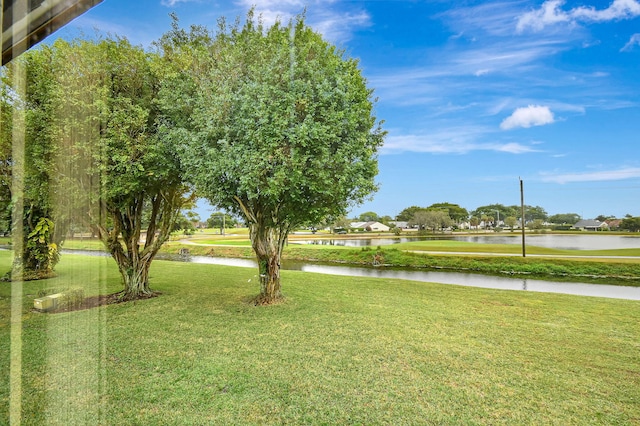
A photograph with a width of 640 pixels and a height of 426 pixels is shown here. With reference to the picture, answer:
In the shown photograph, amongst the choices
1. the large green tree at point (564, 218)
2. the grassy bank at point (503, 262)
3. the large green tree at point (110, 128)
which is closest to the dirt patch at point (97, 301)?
the large green tree at point (110, 128)

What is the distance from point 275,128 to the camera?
225 inches

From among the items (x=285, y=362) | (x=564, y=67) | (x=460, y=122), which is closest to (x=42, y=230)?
(x=285, y=362)

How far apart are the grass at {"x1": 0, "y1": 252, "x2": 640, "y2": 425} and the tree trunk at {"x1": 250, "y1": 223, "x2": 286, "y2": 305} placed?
1.98ft

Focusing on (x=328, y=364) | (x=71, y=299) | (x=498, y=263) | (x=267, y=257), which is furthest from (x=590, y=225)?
(x=71, y=299)

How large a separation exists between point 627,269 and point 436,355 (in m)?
17.3

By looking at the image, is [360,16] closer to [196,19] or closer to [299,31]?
[299,31]

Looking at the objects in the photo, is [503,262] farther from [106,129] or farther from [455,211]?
[455,211]

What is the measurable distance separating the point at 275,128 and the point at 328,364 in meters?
3.89

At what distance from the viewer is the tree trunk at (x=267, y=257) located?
26.3ft

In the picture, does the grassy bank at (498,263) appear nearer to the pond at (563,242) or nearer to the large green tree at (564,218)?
the pond at (563,242)

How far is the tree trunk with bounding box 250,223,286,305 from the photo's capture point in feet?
26.3

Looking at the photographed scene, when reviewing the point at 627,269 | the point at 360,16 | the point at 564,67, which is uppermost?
the point at 564,67

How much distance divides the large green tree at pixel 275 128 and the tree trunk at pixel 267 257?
0.13 metres

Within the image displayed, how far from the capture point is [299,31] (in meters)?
8.07
